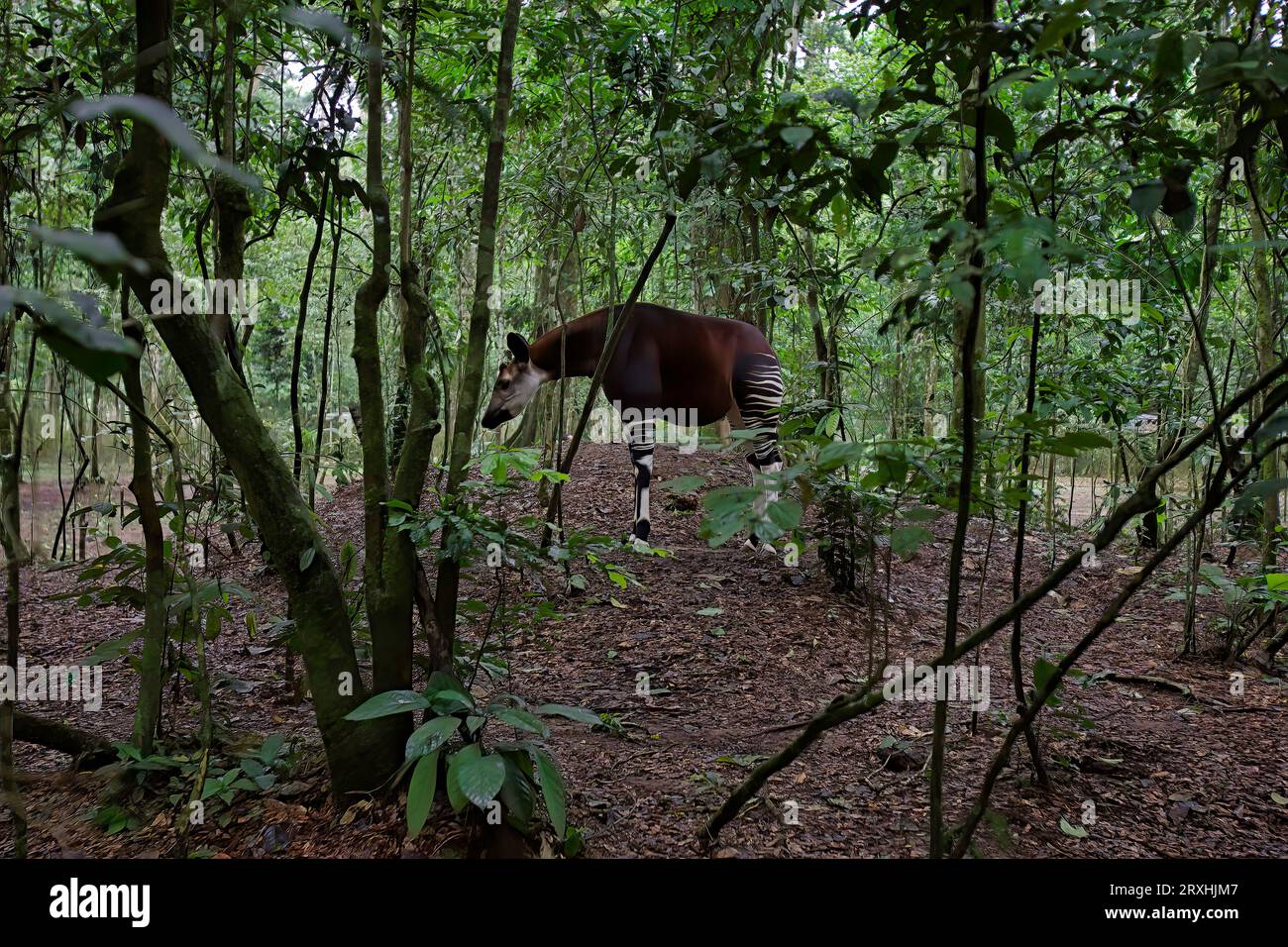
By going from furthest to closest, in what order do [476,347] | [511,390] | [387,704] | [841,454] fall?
[511,390] < [476,347] < [387,704] < [841,454]

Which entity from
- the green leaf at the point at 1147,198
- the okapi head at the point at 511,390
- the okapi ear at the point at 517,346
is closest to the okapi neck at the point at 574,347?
the okapi head at the point at 511,390

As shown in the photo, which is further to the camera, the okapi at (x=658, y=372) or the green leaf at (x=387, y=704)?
the okapi at (x=658, y=372)

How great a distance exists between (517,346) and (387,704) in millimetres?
3206

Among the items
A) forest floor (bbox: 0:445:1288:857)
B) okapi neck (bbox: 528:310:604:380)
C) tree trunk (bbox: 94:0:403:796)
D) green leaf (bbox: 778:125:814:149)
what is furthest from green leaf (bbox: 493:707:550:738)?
okapi neck (bbox: 528:310:604:380)

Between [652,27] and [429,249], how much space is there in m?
2.90

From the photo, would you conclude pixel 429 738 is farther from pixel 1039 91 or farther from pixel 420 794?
pixel 1039 91

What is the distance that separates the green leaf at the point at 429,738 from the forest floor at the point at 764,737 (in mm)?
318

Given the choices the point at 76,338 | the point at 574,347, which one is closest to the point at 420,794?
the point at 76,338

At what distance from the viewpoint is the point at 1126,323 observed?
544 centimetres

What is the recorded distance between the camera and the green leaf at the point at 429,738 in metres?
2.36

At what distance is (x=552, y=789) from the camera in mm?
2416

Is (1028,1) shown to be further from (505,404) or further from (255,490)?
(505,404)

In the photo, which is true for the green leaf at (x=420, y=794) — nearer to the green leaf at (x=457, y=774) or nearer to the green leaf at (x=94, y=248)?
the green leaf at (x=457, y=774)
